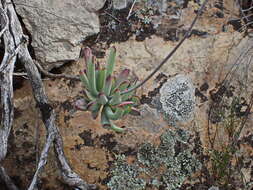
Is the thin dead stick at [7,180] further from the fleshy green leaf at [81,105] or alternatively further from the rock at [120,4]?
the rock at [120,4]

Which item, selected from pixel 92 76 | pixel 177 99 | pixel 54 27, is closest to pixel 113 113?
pixel 92 76

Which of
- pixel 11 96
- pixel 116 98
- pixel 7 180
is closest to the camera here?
A: pixel 116 98

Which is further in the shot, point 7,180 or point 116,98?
point 7,180

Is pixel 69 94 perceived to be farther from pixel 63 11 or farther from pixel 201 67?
pixel 201 67

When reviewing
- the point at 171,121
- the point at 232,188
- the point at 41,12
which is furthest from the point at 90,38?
the point at 232,188

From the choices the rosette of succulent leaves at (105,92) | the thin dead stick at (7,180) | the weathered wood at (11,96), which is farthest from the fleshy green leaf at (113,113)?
the thin dead stick at (7,180)

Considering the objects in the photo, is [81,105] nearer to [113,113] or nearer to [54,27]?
[113,113]

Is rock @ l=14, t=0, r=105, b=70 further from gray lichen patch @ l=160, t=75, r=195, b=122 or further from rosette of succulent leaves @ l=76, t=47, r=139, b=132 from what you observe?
gray lichen patch @ l=160, t=75, r=195, b=122

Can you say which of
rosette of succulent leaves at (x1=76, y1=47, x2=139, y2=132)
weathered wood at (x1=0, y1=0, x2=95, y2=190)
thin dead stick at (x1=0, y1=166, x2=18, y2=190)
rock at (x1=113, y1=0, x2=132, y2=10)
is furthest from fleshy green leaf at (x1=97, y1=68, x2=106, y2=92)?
thin dead stick at (x1=0, y1=166, x2=18, y2=190)
